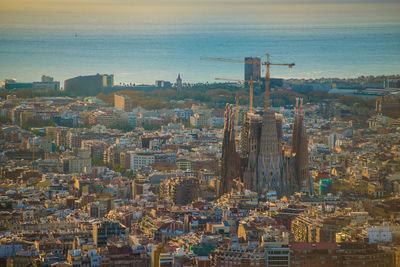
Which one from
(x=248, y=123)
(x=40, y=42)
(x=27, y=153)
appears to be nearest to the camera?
(x=248, y=123)

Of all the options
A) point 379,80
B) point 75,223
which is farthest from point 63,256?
point 379,80

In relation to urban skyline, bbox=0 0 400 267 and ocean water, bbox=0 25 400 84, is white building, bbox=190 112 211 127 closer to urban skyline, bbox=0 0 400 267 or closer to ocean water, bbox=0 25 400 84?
urban skyline, bbox=0 0 400 267

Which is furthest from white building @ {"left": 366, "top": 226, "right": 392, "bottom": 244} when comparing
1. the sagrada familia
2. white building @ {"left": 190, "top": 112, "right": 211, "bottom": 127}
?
white building @ {"left": 190, "top": 112, "right": 211, "bottom": 127}

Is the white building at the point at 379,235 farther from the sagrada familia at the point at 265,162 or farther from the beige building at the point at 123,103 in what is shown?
the beige building at the point at 123,103

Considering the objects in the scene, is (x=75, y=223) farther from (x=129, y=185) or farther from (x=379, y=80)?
(x=379, y=80)

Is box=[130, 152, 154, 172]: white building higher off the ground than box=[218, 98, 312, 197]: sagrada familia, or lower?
lower

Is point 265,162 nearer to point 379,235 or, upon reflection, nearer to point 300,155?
point 300,155

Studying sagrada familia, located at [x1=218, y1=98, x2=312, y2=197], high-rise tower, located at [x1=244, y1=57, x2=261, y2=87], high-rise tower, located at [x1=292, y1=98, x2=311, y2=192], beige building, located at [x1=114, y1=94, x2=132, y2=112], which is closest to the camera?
sagrada familia, located at [x1=218, y1=98, x2=312, y2=197]
